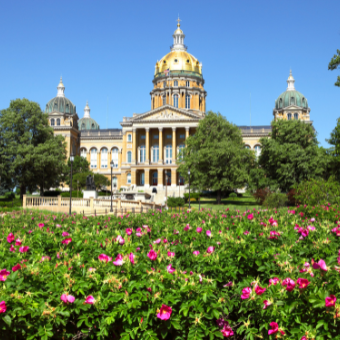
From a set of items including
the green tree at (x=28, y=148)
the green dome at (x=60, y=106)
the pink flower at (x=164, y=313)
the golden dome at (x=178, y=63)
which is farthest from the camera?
the golden dome at (x=178, y=63)

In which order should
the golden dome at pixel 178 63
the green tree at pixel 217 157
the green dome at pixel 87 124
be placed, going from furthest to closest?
1. the green dome at pixel 87 124
2. the golden dome at pixel 178 63
3. the green tree at pixel 217 157

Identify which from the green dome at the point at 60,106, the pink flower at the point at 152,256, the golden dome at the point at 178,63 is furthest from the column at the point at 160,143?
the pink flower at the point at 152,256

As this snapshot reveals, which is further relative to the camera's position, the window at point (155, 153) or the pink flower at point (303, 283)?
the window at point (155, 153)

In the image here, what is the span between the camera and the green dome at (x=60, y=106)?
97.0 m

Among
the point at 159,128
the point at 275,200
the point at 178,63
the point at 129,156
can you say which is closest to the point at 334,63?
the point at 275,200

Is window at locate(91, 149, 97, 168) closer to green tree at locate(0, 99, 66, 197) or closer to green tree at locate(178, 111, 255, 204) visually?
green tree at locate(0, 99, 66, 197)

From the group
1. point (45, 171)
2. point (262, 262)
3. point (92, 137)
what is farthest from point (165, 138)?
point (262, 262)

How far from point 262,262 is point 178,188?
73372 mm

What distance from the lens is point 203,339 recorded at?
522 cm

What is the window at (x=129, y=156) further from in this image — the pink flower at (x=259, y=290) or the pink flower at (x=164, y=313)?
the pink flower at (x=164, y=313)

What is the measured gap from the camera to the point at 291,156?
50.8 metres

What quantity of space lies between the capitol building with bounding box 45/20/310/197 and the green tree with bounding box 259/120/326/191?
1127 inches

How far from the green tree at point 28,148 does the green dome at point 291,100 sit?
59.3 metres

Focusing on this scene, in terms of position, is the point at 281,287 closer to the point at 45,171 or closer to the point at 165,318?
the point at 165,318
